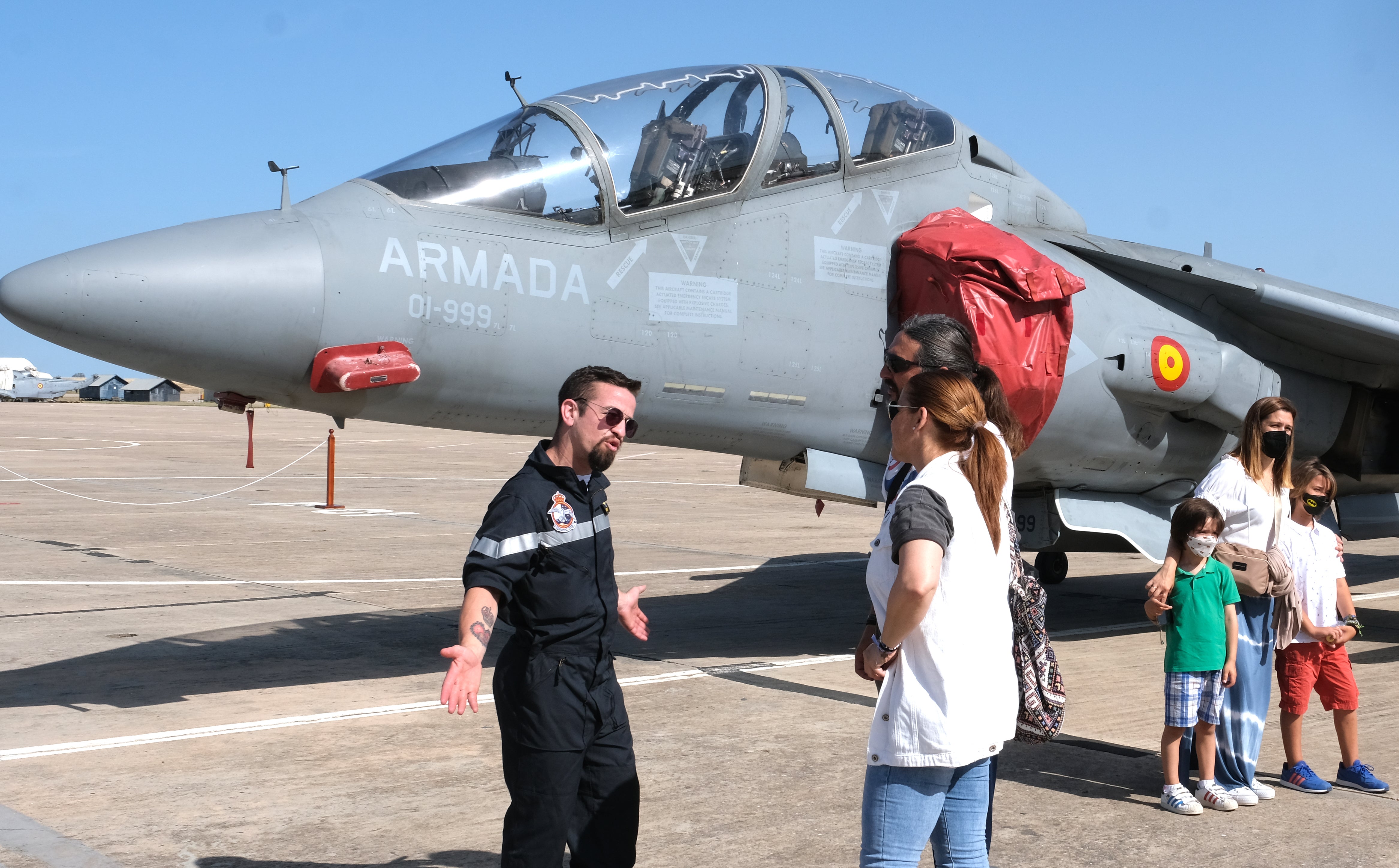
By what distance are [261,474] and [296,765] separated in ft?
67.2

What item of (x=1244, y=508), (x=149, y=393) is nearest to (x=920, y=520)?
(x=1244, y=508)

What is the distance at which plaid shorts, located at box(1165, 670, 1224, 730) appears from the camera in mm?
5133

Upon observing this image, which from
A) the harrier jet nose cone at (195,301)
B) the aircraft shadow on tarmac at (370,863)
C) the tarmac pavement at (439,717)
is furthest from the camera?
the harrier jet nose cone at (195,301)

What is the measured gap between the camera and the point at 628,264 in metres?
6.51

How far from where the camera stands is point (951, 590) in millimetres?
3072

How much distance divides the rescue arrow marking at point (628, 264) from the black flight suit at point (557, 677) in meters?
2.77

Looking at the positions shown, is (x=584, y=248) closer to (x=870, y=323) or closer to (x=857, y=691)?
(x=870, y=323)

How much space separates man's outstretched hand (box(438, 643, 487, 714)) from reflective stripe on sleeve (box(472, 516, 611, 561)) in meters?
0.31

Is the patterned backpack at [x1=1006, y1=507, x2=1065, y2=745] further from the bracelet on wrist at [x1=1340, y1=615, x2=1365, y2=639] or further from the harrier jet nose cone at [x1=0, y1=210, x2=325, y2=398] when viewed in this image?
the harrier jet nose cone at [x1=0, y1=210, x2=325, y2=398]

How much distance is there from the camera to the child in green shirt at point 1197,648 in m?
→ 5.13

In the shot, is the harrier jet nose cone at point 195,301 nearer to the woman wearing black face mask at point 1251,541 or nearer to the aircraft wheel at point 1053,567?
the woman wearing black face mask at point 1251,541

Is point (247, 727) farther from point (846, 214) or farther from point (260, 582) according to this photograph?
point (260, 582)

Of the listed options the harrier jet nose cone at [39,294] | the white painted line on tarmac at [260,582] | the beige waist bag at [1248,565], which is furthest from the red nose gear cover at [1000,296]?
the white painted line on tarmac at [260,582]

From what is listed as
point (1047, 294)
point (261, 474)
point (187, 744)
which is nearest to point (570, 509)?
point (187, 744)
